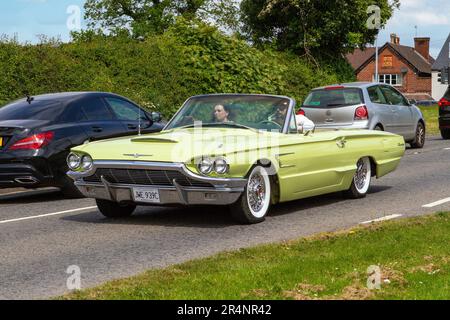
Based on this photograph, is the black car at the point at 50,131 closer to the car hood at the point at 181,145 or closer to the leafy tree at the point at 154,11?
the car hood at the point at 181,145

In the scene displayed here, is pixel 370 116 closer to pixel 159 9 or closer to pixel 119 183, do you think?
pixel 119 183

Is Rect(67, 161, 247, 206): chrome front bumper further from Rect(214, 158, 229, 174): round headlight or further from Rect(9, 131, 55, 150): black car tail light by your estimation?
Rect(9, 131, 55, 150): black car tail light

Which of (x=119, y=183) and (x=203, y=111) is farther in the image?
(x=203, y=111)

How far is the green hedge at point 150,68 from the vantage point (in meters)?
21.2

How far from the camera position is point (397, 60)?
339 ft

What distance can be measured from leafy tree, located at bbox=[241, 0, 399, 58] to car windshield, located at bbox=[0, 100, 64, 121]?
76.0 feet

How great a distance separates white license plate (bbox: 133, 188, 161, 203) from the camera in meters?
9.37

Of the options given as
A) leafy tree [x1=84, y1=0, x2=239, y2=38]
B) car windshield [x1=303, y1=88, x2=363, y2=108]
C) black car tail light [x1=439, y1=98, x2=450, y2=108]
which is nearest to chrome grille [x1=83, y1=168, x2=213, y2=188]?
car windshield [x1=303, y1=88, x2=363, y2=108]

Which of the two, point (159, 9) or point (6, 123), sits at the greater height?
point (159, 9)

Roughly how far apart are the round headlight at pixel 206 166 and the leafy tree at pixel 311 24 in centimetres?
2702

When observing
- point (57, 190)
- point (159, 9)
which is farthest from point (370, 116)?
point (159, 9)

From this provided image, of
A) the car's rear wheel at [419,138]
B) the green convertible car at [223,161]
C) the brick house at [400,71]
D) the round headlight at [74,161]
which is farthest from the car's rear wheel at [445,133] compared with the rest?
the brick house at [400,71]

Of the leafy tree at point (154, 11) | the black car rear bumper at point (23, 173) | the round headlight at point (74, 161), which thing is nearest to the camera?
the round headlight at point (74, 161)

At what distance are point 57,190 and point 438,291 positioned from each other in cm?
971
